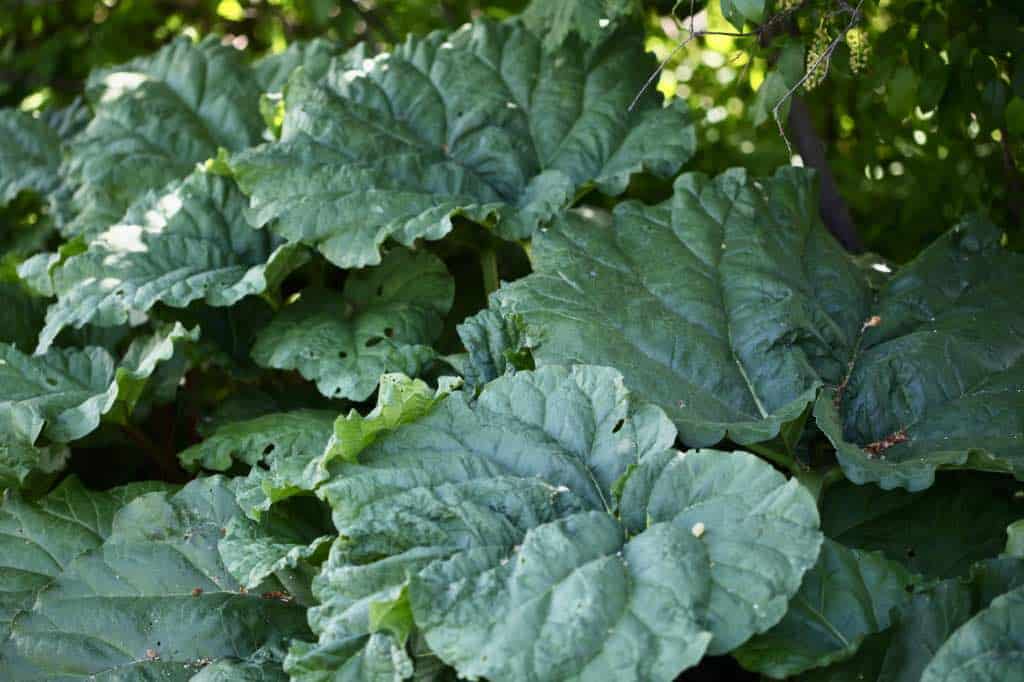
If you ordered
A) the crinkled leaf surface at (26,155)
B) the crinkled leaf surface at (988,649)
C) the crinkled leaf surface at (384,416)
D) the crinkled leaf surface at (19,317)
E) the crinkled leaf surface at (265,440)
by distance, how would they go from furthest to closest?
the crinkled leaf surface at (26,155), the crinkled leaf surface at (19,317), the crinkled leaf surface at (265,440), the crinkled leaf surface at (384,416), the crinkled leaf surface at (988,649)

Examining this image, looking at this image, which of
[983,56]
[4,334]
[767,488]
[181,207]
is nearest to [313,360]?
[181,207]

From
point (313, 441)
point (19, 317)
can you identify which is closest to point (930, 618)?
point (313, 441)

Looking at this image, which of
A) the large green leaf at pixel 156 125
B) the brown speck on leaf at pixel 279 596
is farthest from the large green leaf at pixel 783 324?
the large green leaf at pixel 156 125

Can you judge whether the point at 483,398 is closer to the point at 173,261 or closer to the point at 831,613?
the point at 831,613

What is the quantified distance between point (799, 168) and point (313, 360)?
114 centimetres

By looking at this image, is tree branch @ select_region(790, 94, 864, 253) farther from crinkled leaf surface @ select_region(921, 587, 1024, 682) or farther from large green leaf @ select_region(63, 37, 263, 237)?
crinkled leaf surface @ select_region(921, 587, 1024, 682)

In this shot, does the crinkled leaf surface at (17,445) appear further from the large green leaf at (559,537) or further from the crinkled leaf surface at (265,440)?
the large green leaf at (559,537)

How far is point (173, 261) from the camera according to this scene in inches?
102

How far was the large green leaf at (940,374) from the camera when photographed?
193 centimetres

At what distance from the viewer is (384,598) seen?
1.63m

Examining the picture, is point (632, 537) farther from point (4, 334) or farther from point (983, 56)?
point (4, 334)

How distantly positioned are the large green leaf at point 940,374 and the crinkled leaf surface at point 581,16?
0.84m

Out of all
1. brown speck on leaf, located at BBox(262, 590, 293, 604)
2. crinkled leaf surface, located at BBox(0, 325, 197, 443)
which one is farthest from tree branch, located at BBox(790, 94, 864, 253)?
brown speck on leaf, located at BBox(262, 590, 293, 604)

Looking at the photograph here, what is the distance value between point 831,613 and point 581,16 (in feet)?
4.55
